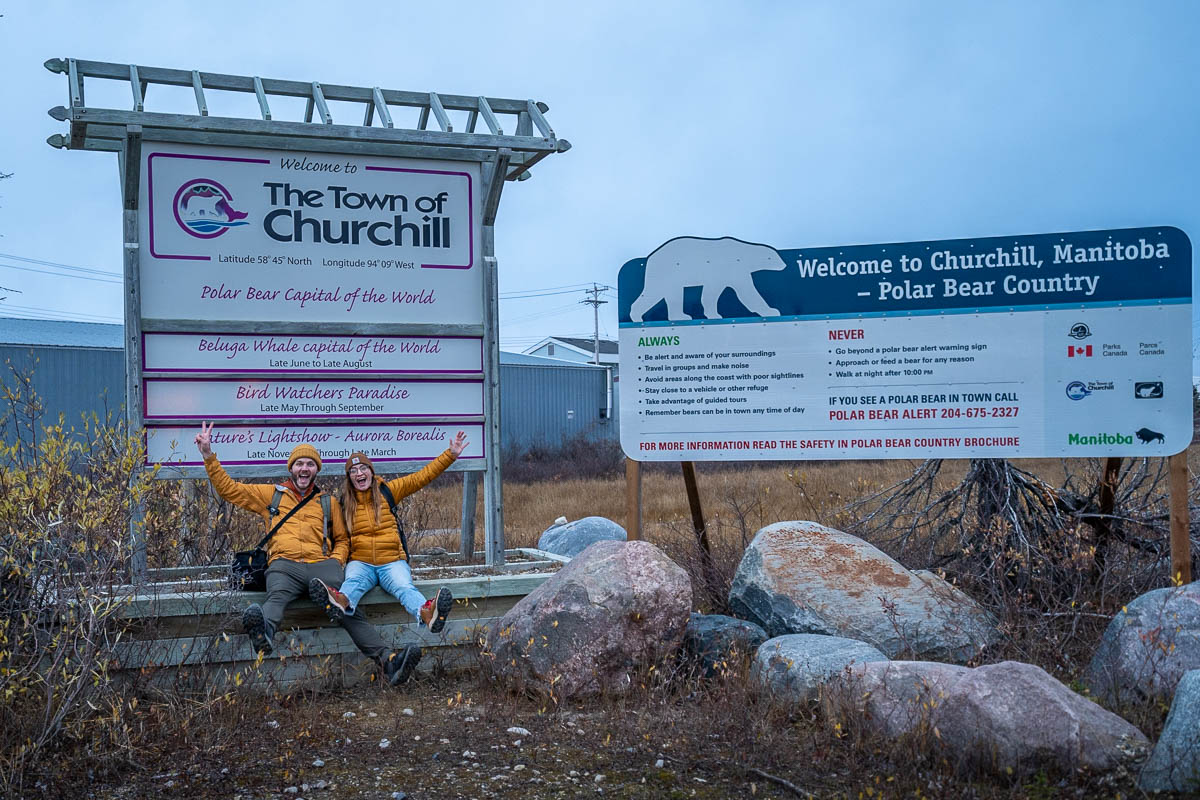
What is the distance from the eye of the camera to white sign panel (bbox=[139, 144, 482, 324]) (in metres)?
6.93

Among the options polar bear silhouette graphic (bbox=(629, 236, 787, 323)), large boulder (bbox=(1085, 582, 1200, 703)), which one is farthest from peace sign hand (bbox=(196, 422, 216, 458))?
large boulder (bbox=(1085, 582, 1200, 703))

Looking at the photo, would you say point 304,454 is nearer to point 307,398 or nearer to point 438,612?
point 307,398

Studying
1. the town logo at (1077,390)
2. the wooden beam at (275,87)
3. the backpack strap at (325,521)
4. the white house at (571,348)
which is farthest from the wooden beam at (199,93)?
the white house at (571,348)

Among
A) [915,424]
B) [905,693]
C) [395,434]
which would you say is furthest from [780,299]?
[905,693]

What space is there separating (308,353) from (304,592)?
183 centimetres

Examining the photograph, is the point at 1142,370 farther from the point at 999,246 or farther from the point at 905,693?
the point at 905,693

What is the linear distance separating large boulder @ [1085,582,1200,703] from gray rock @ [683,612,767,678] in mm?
1795

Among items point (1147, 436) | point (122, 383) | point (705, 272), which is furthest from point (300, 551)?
point (122, 383)

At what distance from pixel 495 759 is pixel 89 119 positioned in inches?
184

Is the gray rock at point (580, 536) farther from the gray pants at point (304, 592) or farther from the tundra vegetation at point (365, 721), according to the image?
the gray pants at point (304, 592)

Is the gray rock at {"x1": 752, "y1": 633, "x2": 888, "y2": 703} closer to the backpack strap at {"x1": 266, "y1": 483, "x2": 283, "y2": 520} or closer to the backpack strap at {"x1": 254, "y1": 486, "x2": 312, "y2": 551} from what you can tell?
the backpack strap at {"x1": 254, "y1": 486, "x2": 312, "y2": 551}

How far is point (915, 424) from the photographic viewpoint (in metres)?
7.23

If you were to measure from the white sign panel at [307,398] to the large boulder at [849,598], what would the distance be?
2325 mm

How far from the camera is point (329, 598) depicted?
5781mm
